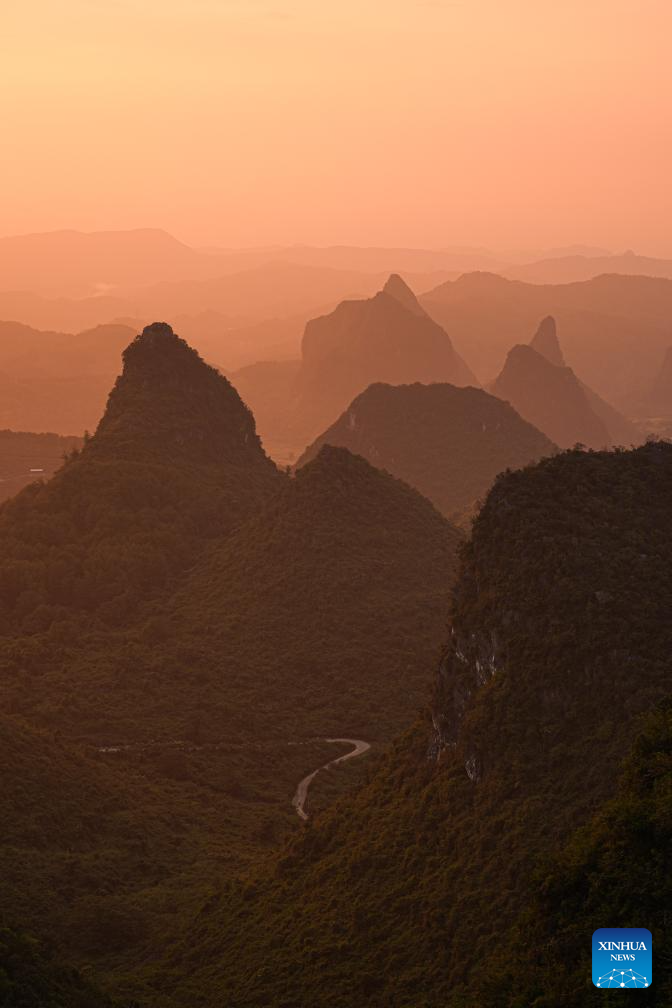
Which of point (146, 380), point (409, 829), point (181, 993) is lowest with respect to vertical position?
point (181, 993)

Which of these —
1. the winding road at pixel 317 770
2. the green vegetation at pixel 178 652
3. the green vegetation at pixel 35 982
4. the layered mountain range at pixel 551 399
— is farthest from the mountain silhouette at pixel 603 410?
the green vegetation at pixel 35 982

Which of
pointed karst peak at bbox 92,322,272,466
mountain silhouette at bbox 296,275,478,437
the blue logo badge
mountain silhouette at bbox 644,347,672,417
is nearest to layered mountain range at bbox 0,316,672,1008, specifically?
the blue logo badge

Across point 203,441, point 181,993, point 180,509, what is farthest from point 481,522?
point 203,441

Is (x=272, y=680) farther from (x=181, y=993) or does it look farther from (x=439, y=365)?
(x=439, y=365)

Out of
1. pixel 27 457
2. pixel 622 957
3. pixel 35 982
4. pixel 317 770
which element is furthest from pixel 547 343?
pixel 622 957

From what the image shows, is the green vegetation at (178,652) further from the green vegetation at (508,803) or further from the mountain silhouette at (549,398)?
the mountain silhouette at (549,398)
